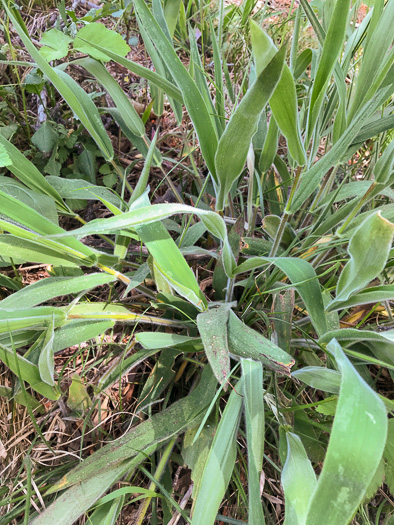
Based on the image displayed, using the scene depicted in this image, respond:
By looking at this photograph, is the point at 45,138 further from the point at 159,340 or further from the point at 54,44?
the point at 159,340

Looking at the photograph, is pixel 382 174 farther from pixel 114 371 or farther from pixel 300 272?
pixel 114 371

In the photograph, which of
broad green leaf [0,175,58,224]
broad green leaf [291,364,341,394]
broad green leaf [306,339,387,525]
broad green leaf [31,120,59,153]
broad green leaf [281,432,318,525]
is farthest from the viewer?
broad green leaf [31,120,59,153]

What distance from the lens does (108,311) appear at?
637 millimetres

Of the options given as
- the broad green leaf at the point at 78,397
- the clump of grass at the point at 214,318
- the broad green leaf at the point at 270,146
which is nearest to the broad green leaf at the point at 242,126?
the clump of grass at the point at 214,318

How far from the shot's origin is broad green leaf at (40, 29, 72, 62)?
0.83m

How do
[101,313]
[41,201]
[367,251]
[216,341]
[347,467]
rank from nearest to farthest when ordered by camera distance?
[347,467]
[367,251]
[216,341]
[101,313]
[41,201]

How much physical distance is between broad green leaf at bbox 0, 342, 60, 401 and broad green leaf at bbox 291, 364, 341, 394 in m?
0.43

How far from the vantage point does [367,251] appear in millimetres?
404

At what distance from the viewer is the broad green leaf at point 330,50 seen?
18.3 inches

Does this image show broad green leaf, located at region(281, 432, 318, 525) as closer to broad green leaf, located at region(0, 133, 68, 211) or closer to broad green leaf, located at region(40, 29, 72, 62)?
broad green leaf, located at region(0, 133, 68, 211)

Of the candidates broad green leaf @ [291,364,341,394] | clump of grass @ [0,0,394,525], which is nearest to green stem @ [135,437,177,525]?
clump of grass @ [0,0,394,525]

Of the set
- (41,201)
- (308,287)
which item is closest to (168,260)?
(308,287)

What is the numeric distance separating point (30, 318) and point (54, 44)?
0.70m

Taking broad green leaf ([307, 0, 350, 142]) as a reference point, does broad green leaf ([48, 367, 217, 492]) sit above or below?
below
